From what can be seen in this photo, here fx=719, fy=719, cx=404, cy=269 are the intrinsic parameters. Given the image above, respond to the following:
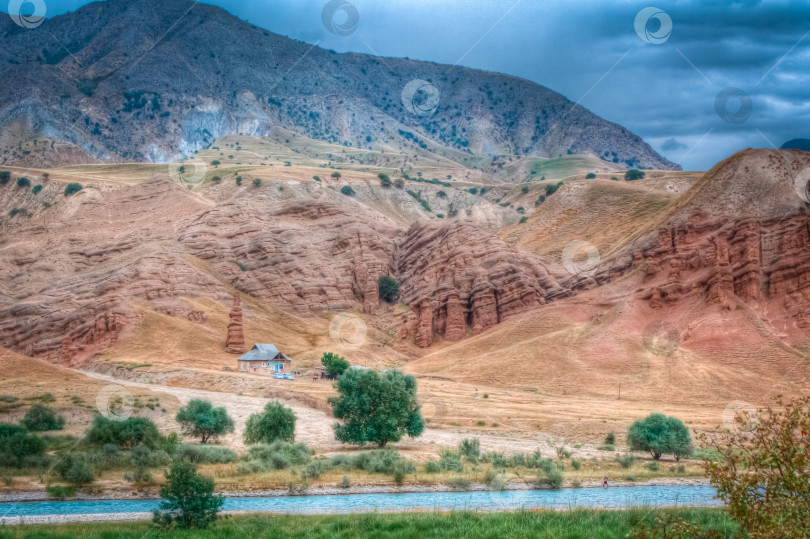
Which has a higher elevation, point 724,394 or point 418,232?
point 418,232

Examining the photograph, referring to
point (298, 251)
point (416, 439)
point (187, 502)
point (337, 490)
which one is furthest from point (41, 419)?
point (298, 251)

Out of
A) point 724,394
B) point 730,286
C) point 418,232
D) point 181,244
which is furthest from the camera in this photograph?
point 418,232

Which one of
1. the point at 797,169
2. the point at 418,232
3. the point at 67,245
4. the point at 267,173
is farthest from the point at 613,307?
the point at 267,173

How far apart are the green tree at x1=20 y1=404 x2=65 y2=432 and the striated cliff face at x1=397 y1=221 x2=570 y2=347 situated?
1808 inches

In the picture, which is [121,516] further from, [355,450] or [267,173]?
[267,173]

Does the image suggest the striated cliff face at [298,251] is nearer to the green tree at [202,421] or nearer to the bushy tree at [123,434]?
the green tree at [202,421]

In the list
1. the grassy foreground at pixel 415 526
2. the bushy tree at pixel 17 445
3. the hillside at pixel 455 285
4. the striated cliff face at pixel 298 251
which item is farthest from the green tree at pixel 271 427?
the striated cliff face at pixel 298 251

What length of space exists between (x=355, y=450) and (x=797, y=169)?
53.1 metres

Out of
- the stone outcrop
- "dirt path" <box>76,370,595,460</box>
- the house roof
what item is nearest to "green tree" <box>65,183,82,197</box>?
the stone outcrop

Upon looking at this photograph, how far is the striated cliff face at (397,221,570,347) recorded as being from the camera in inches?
2963

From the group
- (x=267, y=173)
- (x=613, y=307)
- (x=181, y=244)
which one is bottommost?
(x=613, y=307)

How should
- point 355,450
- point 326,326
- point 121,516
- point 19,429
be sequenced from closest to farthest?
point 121,516 → point 19,429 → point 355,450 → point 326,326

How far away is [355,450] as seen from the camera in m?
33.8

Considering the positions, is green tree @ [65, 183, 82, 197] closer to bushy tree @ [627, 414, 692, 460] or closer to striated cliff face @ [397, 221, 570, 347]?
striated cliff face @ [397, 221, 570, 347]
